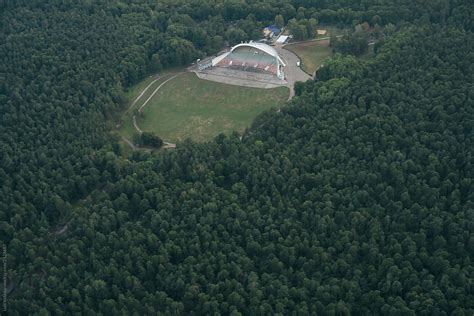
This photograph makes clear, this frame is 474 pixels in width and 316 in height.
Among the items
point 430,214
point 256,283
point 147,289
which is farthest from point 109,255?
point 430,214

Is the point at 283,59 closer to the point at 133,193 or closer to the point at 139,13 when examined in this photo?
the point at 139,13

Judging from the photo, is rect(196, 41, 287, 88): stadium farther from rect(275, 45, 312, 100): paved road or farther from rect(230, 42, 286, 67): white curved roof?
rect(275, 45, 312, 100): paved road

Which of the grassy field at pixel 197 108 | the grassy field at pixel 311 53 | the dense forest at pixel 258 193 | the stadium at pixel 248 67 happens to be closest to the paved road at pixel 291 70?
the stadium at pixel 248 67

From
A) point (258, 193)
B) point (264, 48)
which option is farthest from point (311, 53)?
point (258, 193)

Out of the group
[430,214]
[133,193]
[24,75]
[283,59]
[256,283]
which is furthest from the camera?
[283,59]

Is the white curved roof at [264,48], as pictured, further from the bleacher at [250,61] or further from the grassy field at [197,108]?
the grassy field at [197,108]

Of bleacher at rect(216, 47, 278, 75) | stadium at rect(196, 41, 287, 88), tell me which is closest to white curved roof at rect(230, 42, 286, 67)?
stadium at rect(196, 41, 287, 88)
